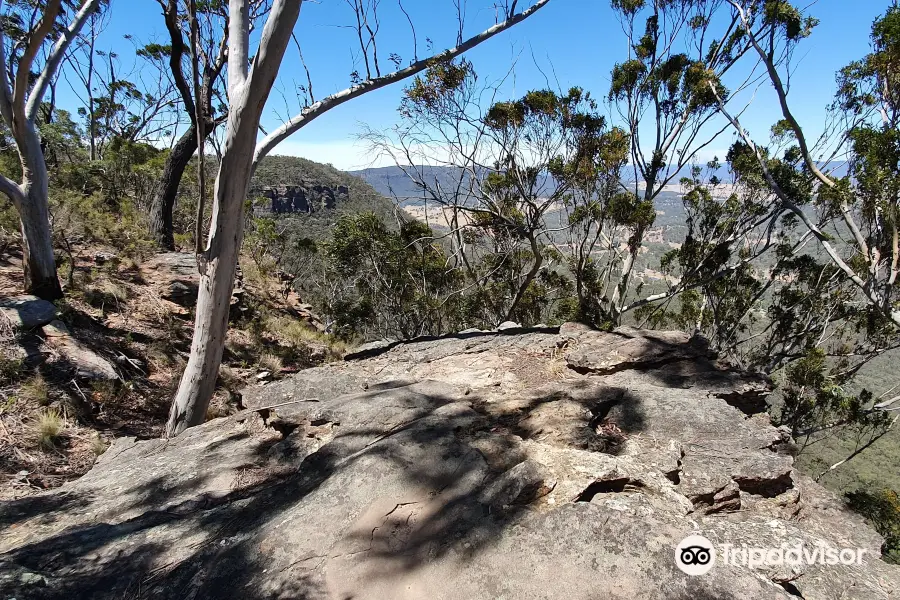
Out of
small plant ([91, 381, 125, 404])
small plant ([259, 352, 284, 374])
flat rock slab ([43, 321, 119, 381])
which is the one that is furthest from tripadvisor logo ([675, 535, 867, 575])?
small plant ([259, 352, 284, 374])

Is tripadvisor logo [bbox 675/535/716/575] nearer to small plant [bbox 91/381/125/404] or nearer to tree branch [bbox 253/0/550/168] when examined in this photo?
tree branch [bbox 253/0/550/168]

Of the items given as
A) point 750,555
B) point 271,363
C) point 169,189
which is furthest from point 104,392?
point 750,555

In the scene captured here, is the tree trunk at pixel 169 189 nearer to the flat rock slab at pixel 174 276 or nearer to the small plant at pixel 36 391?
the flat rock slab at pixel 174 276

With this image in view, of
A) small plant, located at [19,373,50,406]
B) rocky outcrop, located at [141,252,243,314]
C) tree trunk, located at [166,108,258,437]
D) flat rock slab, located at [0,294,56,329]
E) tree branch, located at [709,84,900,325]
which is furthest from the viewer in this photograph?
rocky outcrop, located at [141,252,243,314]

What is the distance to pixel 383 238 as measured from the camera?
11938 mm

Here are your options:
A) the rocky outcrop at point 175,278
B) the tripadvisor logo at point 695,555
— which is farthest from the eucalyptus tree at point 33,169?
the tripadvisor logo at point 695,555

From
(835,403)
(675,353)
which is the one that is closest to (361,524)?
(675,353)

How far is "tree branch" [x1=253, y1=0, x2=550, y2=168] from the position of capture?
149 inches

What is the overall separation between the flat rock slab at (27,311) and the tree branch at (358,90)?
11.3 ft

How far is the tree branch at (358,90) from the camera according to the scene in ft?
12.4

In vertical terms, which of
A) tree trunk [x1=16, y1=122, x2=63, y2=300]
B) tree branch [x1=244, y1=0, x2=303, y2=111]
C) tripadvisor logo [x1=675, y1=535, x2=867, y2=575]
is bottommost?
tripadvisor logo [x1=675, y1=535, x2=867, y2=575]

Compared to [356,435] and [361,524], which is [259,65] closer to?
[356,435]

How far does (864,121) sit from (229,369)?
1134 centimetres

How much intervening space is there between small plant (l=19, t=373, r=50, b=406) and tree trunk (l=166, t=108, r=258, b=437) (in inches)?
50.9
